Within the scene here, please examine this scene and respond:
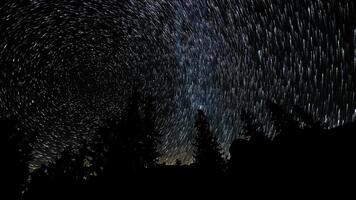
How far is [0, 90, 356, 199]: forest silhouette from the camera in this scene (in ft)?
42.0

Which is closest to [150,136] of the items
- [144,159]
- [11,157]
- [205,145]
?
[144,159]

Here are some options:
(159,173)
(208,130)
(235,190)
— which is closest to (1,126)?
(159,173)

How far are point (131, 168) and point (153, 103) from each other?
29.7 feet

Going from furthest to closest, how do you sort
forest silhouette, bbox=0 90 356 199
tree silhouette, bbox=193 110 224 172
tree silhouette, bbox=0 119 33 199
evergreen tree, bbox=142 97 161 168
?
1. tree silhouette, bbox=193 110 224 172
2. evergreen tree, bbox=142 97 161 168
3. tree silhouette, bbox=0 119 33 199
4. forest silhouette, bbox=0 90 356 199

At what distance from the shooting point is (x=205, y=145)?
33875 millimetres

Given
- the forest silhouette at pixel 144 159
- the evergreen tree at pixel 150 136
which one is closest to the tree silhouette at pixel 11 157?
the forest silhouette at pixel 144 159

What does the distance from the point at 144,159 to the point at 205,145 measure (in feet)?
36.9

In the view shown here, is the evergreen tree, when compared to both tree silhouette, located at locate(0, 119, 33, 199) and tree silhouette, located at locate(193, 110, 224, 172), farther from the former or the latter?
tree silhouette, located at locate(0, 119, 33, 199)

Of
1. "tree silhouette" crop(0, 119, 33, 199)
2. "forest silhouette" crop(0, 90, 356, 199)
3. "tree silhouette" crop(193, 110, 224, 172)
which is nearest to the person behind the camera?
"forest silhouette" crop(0, 90, 356, 199)

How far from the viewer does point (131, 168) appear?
20188 millimetres

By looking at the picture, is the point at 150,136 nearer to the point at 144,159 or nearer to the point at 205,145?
the point at 144,159

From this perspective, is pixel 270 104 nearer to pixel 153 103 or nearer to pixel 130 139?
pixel 153 103

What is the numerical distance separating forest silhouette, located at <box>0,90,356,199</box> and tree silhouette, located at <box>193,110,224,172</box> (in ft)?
4.94

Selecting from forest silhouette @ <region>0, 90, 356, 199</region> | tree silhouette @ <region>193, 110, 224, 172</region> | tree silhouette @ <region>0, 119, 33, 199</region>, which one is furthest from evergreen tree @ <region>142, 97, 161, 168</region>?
tree silhouette @ <region>0, 119, 33, 199</region>
